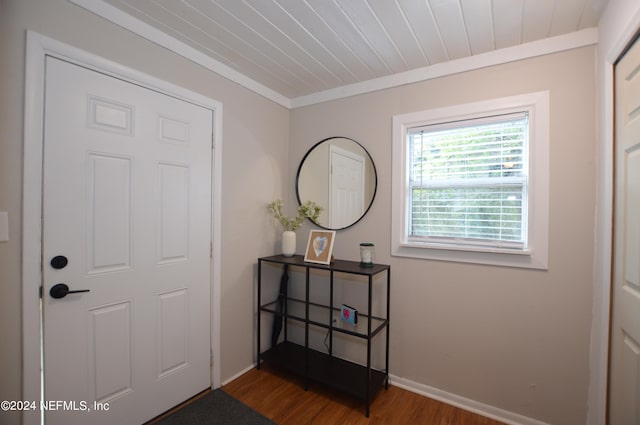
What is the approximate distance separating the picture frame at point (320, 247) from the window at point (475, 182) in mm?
491

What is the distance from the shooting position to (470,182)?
202 cm

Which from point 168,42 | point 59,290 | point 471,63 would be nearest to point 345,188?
point 471,63

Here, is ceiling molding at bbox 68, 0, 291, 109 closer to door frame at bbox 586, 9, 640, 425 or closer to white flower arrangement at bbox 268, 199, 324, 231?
white flower arrangement at bbox 268, 199, 324, 231

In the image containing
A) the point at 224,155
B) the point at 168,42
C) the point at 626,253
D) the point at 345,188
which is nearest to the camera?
the point at 626,253

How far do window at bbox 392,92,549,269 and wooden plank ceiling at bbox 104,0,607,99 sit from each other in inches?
15.0

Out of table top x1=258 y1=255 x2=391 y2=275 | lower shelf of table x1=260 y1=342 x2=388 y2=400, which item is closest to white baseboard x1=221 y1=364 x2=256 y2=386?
lower shelf of table x1=260 y1=342 x2=388 y2=400

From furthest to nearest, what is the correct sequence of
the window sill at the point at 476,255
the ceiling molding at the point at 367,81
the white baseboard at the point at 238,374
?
the white baseboard at the point at 238,374, the window sill at the point at 476,255, the ceiling molding at the point at 367,81

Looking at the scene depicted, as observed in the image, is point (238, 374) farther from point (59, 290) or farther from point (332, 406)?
point (59, 290)

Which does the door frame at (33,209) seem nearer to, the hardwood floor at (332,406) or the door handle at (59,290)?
the door handle at (59,290)

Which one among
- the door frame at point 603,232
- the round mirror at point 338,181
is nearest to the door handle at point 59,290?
the round mirror at point 338,181

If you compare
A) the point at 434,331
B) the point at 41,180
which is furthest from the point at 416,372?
the point at 41,180

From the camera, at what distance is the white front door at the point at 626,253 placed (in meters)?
1.20

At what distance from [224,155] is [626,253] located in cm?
236

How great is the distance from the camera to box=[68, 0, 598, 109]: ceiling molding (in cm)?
162
